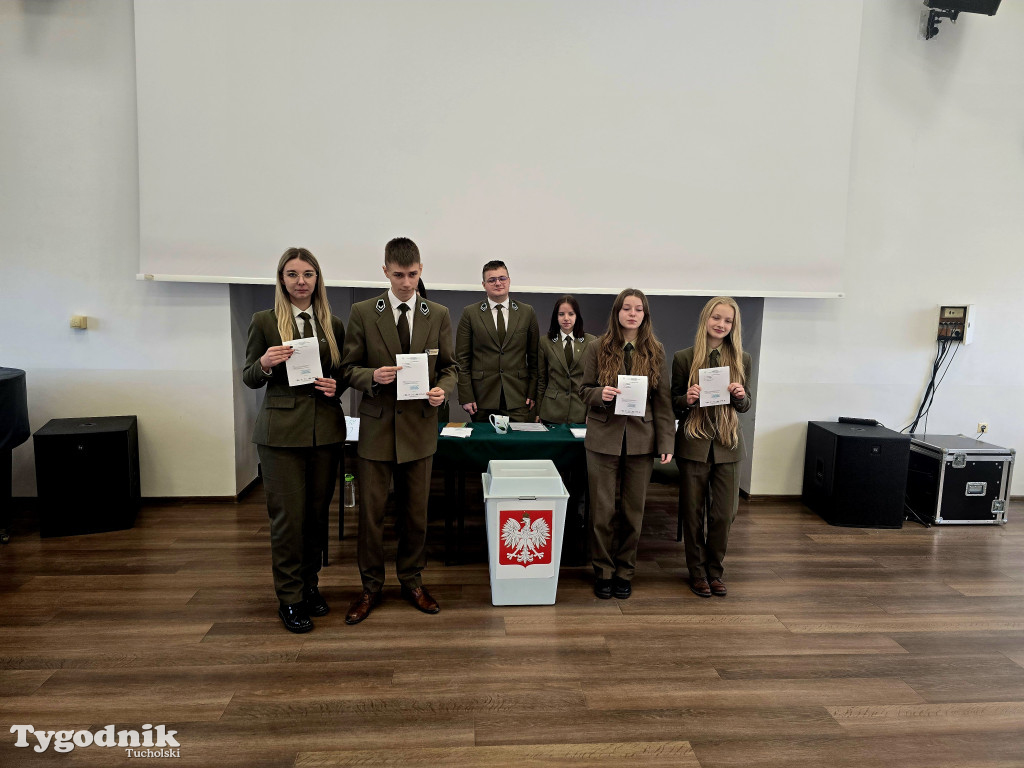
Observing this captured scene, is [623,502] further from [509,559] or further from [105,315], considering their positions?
[105,315]

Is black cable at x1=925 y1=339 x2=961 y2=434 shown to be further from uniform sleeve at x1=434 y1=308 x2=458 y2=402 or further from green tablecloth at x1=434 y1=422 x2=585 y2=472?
uniform sleeve at x1=434 y1=308 x2=458 y2=402

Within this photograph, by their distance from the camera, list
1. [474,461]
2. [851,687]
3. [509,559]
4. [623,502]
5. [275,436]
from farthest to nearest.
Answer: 1. [474,461]
2. [623,502]
3. [509,559]
4. [275,436]
5. [851,687]

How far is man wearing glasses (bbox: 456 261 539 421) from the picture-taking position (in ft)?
13.3

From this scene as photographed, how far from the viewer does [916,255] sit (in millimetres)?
4699

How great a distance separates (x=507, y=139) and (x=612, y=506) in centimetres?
269

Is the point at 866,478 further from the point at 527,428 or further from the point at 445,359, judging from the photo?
the point at 445,359

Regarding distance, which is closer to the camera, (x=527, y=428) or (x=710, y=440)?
(x=710, y=440)

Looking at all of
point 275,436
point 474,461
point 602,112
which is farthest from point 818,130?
point 275,436

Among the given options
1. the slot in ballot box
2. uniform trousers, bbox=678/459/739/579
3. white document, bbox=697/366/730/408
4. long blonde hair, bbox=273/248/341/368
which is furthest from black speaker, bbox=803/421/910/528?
long blonde hair, bbox=273/248/341/368

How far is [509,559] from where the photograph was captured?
3.00 metres

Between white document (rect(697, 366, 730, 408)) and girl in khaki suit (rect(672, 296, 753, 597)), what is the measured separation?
1.6 inches

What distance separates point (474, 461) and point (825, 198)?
329cm

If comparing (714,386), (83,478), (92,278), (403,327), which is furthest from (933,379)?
(92,278)

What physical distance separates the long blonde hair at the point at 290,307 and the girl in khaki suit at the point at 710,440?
177cm
